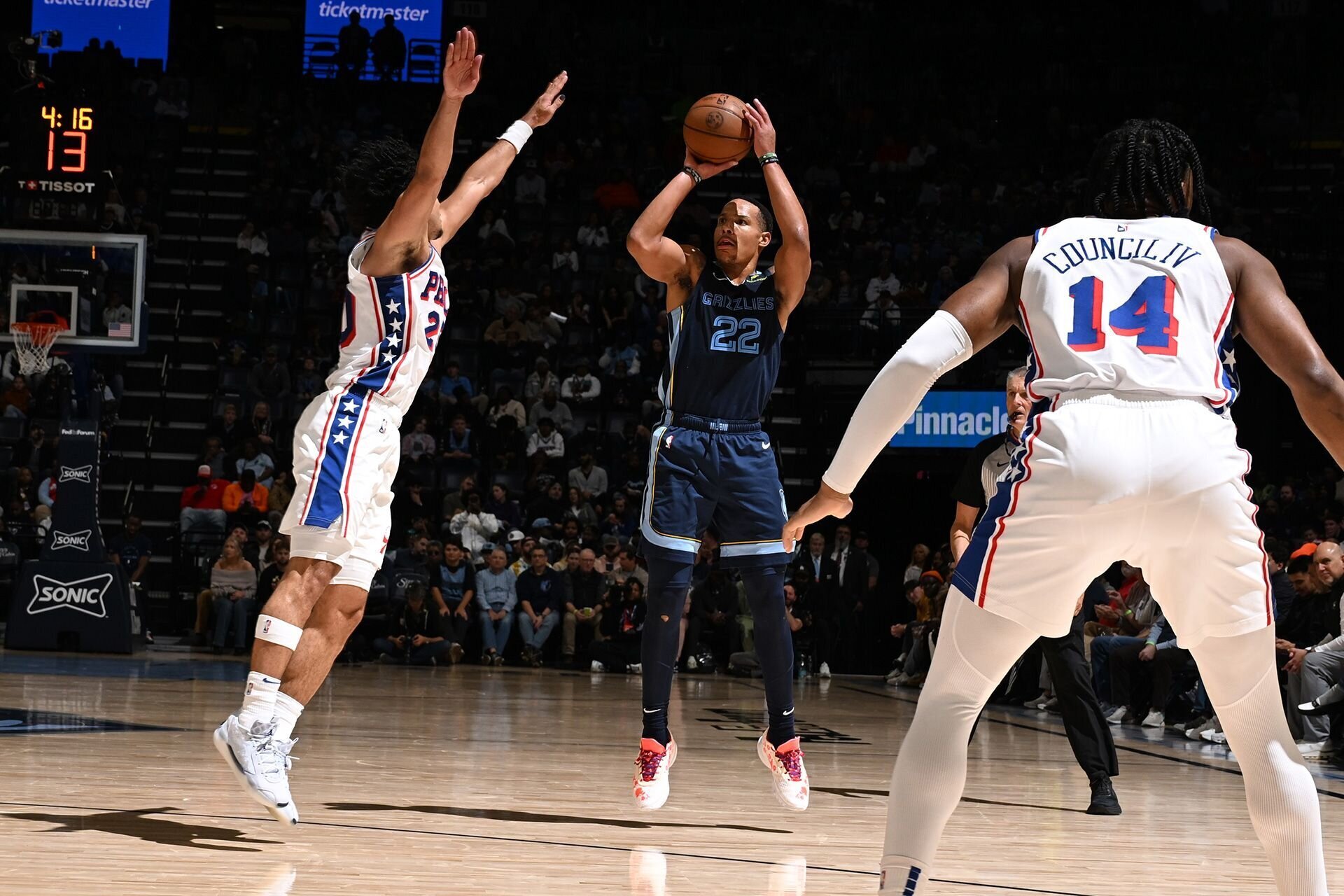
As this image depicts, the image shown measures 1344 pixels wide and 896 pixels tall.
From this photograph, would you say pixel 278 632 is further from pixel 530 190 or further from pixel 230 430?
pixel 530 190

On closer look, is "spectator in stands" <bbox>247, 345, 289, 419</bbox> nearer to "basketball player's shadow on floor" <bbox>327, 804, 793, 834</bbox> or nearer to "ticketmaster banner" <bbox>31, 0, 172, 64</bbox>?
"ticketmaster banner" <bbox>31, 0, 172, 64</bbox>

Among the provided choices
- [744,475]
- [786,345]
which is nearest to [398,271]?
[744,475]

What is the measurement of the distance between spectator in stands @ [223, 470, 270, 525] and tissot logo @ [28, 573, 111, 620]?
2.54m

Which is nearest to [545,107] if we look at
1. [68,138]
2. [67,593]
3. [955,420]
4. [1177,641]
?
[1177,641]

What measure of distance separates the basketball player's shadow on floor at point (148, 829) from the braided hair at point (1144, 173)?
106 inches

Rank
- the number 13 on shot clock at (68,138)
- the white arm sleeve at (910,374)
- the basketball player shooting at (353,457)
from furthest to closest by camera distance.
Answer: the number 13 on shot clock at (68,138) → the basketball player shooting at (353,457) → the white arm sleeve at (910,374)

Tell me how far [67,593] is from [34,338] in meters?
2.21

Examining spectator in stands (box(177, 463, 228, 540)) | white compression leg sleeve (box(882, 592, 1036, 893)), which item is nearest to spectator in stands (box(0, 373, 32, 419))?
spectator in stands (box(177, 463, 228, 540))

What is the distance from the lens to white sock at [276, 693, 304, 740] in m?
4.12

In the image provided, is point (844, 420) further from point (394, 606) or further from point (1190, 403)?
point (1190, 403)

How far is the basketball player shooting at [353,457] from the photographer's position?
4.16m

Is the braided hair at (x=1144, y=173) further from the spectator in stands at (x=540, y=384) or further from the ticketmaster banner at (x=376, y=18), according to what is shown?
the ticketmaster banner at (x=376, y=18)

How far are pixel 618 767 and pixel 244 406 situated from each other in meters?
11.0

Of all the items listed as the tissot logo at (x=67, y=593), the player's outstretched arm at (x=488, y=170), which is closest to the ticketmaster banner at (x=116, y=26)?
the tissot logo at (x=67, y=593)
